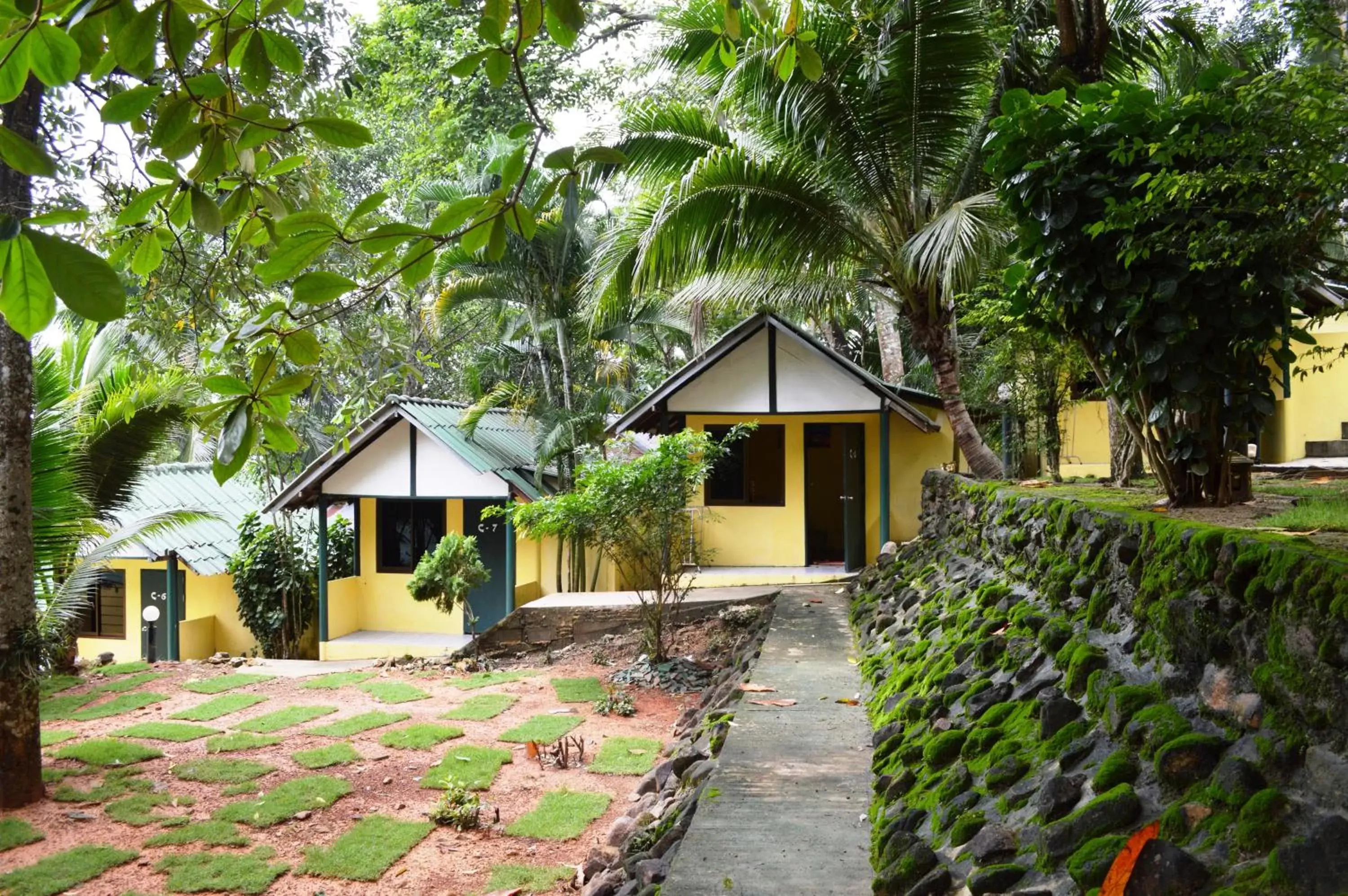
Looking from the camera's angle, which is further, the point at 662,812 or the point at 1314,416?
the point at 1314,416

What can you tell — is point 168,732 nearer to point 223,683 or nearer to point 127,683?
point 223,683

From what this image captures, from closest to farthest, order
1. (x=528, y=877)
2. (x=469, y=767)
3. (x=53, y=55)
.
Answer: (x=53, y=55) < (x=528, y=877) < (x=469, y=767)

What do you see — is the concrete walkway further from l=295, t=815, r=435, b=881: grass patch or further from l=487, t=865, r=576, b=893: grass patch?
l=295, t=815, r=435, b=881: grass patch

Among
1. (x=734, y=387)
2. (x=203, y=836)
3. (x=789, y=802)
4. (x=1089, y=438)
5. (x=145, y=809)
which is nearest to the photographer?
(x=789, y=802)

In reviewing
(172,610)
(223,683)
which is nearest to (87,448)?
(223,683)

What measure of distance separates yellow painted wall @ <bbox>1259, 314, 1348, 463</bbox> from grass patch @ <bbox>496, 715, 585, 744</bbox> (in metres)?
10.1

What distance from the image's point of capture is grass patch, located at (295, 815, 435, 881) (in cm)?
566

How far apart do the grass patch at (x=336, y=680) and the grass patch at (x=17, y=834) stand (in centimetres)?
443

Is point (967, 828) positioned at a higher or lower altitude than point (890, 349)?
lower

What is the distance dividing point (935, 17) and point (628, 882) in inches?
297

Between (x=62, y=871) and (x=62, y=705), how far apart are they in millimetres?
5349

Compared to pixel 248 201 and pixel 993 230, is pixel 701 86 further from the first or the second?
pixel 248 201

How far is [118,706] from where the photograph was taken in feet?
33.2

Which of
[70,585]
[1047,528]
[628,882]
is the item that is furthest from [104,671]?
[1047,528]
